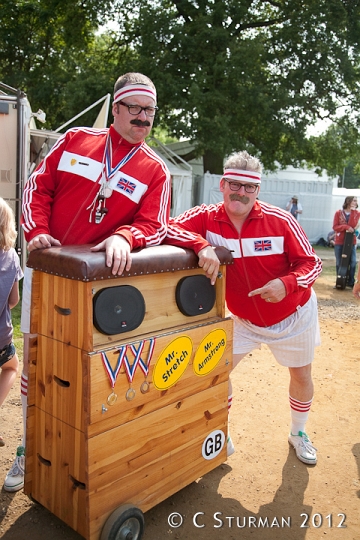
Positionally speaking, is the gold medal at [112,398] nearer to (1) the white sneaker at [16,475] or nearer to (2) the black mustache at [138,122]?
(1) the white sneaker at [16,475]

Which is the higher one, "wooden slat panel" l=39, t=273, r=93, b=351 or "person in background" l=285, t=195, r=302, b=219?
"person in background" l=285, t=195, r=302, b=219

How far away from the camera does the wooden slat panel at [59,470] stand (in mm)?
2283

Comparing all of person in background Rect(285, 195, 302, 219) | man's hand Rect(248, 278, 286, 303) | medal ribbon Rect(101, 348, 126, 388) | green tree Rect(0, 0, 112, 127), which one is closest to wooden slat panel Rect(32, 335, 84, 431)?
medal ribbon Rect(101, 348, 126, 388)

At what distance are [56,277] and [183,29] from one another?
1627cm

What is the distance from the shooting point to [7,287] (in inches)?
123

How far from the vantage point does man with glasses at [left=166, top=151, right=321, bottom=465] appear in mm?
3002

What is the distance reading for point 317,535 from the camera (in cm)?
265

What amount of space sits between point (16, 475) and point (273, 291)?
1876mm

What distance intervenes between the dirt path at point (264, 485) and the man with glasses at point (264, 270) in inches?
8.4

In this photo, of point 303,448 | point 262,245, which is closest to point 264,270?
point 262,245

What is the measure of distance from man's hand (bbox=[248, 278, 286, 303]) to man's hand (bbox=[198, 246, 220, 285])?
0.31 m

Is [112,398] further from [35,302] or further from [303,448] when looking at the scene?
[303,448]

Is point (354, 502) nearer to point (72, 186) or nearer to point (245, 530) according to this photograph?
point (245, 530)

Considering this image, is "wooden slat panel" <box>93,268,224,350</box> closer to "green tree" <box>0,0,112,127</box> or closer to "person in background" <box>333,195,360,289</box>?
"person in background" <box>333,195,360,289</box>
